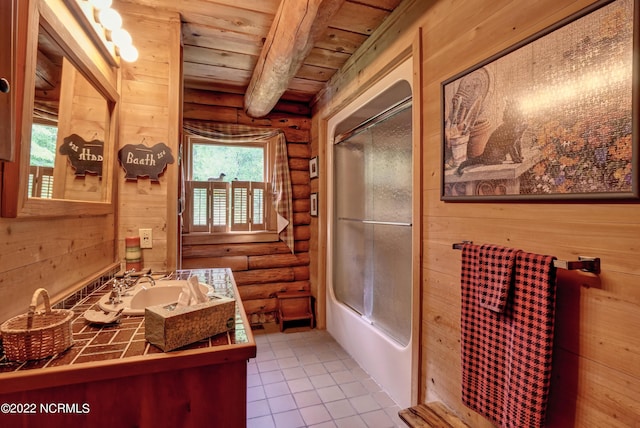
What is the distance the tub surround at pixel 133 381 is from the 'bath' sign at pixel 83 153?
752 mm

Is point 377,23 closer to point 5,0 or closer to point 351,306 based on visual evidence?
point 5,0

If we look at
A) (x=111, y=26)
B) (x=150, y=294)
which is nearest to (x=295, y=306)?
(x=150, y=294)

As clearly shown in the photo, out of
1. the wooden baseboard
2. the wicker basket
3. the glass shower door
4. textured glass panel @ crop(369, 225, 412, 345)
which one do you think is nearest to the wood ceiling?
the glass shower door

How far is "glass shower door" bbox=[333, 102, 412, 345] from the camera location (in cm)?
212

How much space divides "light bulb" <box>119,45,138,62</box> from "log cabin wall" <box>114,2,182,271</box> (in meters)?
0.15

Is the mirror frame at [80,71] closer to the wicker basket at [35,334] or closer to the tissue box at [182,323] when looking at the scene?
the wicker basket at [35,334]

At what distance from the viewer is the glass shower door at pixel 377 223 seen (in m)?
2.12

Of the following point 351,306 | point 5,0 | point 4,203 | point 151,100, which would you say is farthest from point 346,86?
point 4,203

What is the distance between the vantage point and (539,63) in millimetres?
1053

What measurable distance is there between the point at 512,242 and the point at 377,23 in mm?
1723

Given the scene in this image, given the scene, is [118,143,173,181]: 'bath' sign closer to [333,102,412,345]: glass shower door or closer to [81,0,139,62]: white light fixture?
[81,0,139,62]: white light fixture

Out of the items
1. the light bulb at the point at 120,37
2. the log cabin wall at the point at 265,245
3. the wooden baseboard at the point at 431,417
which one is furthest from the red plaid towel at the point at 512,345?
the log cabin wall at the point at 265,245

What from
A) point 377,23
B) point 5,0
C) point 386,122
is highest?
point 377,23

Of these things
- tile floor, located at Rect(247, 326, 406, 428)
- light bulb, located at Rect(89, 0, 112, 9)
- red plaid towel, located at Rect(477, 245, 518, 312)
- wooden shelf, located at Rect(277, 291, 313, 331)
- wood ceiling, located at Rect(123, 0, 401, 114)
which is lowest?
tile floor, located at Rect(247, 326, 406, 428)
